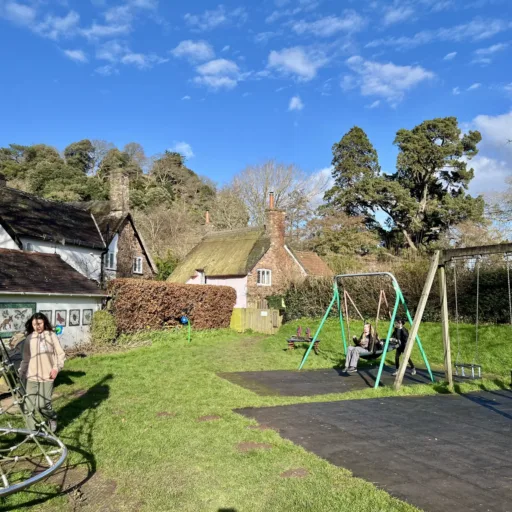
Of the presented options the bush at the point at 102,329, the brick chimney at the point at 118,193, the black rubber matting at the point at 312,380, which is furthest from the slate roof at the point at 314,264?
the black rubber matting at the point at 312,380

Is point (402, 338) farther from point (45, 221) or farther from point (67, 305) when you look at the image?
point (45, 221)

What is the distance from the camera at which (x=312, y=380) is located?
11602 mm

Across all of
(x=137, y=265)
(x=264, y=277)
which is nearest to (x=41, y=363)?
(x=137, y=265)

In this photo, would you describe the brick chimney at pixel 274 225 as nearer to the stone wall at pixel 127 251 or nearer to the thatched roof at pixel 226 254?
the thatched roof at pixel 226 254

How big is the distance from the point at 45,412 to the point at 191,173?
5621cm

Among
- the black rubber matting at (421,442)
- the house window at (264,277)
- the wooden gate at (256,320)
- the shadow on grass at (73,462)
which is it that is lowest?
the shadow on grass at (73,462)

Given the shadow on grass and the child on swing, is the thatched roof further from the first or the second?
the shadow on grass

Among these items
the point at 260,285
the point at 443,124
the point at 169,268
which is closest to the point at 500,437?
the point at 260,285

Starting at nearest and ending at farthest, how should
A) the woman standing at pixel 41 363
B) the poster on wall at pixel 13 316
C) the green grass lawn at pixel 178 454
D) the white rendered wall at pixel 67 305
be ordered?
the green grass lawn at pixel 178 454
the woman standing at pixel 41 363
the poster on wall at pixel 13 316
the white rendered wall at pixel 67 305

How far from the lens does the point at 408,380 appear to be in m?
11.5

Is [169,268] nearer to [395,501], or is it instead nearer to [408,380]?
[408,380]

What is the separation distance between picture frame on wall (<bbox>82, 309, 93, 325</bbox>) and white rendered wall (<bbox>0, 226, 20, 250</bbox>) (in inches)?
174

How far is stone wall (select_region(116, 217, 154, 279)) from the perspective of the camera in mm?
27109

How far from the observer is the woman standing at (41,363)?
22.1ft
